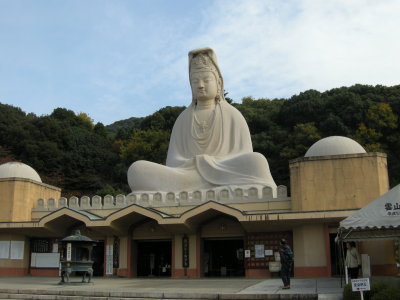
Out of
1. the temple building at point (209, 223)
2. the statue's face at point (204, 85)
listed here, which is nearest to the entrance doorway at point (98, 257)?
the temple building at point (209, 223)

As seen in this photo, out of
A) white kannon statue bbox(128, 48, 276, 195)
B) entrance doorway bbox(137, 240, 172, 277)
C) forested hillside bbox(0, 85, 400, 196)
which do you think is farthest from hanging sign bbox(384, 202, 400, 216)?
forested hillside bbox(0, 85, 400, 196)

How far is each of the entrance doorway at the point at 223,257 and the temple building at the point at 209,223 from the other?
0.04 m

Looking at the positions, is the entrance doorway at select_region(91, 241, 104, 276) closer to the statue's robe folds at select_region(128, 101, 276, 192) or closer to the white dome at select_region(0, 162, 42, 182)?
the statue's robe folds at select_region(128, 101, 276, 192)

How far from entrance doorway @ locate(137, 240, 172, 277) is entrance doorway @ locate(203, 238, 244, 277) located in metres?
2.07

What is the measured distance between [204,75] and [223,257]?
1018cm

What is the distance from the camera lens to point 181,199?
72.3 ft

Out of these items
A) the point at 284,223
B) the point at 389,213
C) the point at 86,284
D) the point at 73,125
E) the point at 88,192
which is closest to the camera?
the point at 389,213

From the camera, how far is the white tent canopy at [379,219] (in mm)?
11234

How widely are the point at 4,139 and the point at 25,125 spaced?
2348 mm

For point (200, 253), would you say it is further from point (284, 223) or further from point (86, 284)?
point (86, 284)

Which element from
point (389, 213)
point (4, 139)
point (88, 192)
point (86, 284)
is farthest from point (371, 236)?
point (4, 139)

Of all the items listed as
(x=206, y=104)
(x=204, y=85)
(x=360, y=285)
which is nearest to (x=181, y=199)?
(x=206, y=104)

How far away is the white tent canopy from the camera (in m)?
11.2

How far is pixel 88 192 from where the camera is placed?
4625 cm
